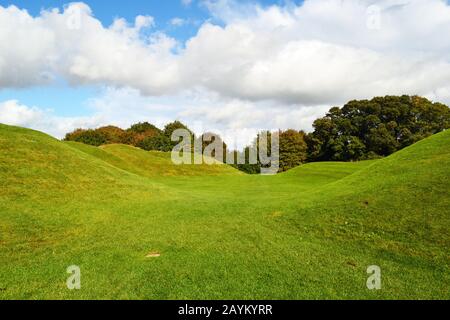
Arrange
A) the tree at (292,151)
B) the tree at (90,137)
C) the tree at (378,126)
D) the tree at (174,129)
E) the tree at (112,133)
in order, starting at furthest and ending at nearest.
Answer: the tree at (112,133), the tree at (90,137), the tree at (174,129), the tree at (292,151), the tree at (378,126)

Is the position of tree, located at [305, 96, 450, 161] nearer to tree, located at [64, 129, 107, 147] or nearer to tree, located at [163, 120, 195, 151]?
tree, located at [163, 120, 195, 151]

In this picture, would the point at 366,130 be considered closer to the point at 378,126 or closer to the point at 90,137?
the point at 378,126

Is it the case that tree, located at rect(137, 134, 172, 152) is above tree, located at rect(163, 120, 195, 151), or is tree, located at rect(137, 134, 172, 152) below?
below

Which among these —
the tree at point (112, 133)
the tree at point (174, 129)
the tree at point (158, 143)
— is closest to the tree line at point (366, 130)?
the tree at point (174, 129)

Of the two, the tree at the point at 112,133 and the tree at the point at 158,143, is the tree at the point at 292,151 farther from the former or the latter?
the tree at the point at 112,133

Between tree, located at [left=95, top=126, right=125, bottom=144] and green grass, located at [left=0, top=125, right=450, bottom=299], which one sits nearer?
green grass, located at [left=0, top=125, right=450, bottom=299]

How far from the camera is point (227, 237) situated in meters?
16.0

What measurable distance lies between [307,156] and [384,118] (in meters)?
24.5

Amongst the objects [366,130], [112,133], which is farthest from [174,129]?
[366,130]

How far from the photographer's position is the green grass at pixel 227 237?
1044 cm

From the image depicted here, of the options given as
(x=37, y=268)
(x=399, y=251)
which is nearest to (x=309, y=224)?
(x=399, y=251)

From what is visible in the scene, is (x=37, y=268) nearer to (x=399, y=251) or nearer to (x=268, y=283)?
(x=268, y=283)

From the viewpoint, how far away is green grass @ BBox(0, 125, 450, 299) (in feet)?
34.2

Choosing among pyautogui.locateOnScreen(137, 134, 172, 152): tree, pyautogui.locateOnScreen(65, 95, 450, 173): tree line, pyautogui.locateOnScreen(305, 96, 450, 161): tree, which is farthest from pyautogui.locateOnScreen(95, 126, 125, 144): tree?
pyautogui.locateOnScreen(305, 96, 450, 161): tree
